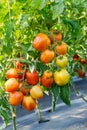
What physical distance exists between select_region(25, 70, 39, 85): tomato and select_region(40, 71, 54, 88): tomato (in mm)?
22

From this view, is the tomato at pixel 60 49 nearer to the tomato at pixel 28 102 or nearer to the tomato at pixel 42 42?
the tomato at pixel 42 42

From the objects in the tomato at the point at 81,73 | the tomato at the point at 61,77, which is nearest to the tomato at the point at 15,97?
the tomato at the point at 61,77

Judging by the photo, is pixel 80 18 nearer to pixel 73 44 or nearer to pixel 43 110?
pixel 73 44

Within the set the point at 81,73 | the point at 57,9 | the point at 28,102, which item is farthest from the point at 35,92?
the point at 81,73

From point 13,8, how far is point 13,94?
0.31 metres

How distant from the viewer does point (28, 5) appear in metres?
1.15

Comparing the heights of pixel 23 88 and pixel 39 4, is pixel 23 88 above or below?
below

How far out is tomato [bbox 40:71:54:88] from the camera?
41.8 inches

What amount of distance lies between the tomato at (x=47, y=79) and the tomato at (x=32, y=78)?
2 centimetres

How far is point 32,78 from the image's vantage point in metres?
1.07

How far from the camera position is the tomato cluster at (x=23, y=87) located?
1074 mm

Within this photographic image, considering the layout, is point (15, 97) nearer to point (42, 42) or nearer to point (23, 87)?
point (23, 87)

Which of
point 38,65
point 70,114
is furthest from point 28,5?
point 70,114

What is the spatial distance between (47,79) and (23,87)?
94 millimetres
